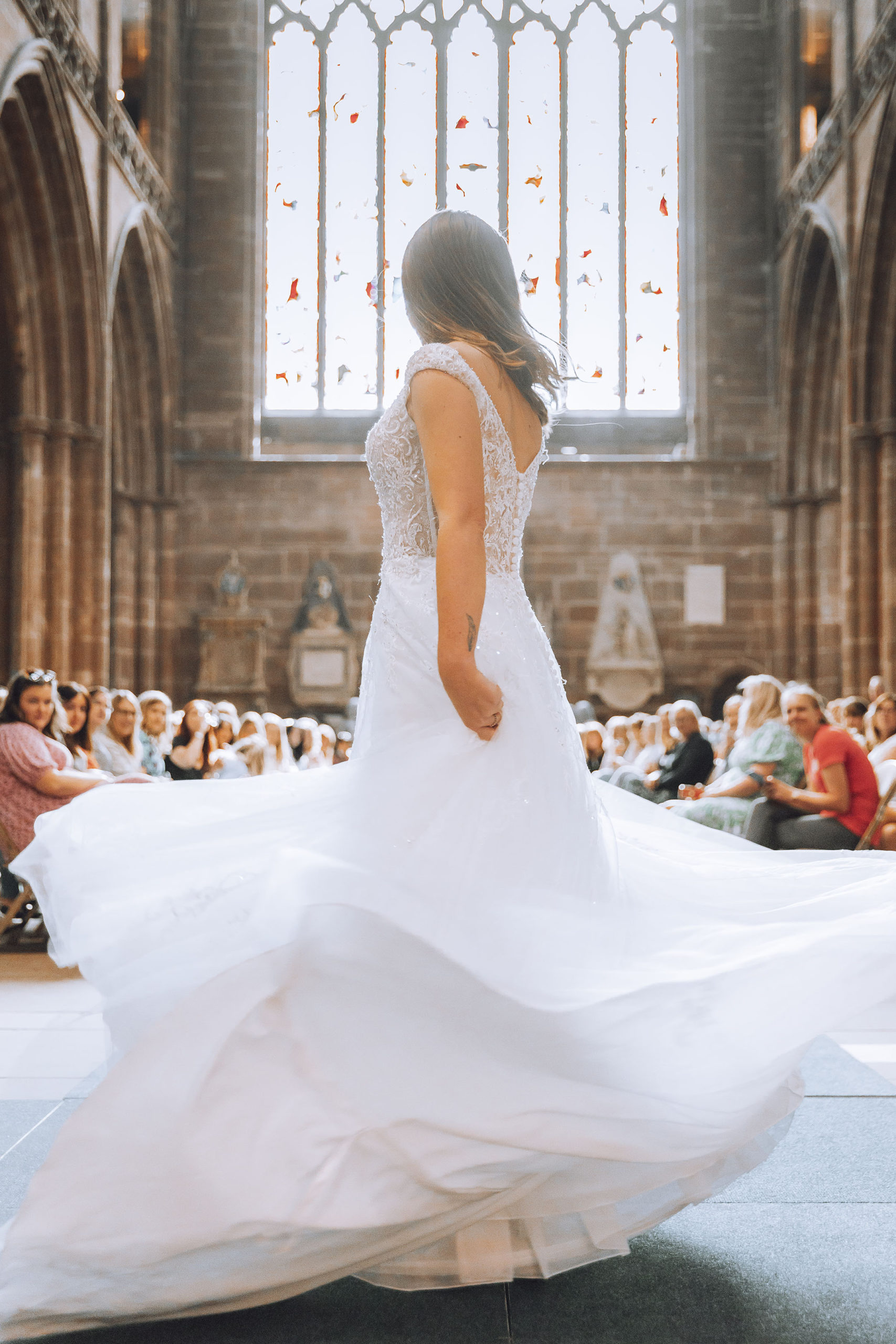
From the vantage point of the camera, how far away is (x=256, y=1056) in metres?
1.70

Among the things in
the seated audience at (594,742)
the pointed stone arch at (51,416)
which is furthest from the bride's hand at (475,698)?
the pointed stone arch at (51,416)

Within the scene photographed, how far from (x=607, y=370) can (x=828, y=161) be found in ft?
12.7

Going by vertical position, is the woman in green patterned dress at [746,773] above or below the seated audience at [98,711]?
below

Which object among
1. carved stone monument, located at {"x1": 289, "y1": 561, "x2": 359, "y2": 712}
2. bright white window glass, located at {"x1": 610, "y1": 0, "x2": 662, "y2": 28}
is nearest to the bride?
carved stone monument, located at {"x1": 289, "y1": 561, "x2": 359, "y2": 712}

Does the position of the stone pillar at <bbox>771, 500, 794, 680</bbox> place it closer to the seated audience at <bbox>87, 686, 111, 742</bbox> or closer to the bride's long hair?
the seated audience at <bbox>87, 686, 111, 742</bbox>

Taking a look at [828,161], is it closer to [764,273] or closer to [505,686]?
[764,273]

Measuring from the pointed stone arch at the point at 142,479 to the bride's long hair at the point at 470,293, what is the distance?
1445 cm

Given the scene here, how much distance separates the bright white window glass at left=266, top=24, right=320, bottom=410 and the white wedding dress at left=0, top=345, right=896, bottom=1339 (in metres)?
15.9

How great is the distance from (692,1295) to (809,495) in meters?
15.6

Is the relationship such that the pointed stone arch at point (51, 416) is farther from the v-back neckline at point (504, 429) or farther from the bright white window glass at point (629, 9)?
the v-back neckline at point (504, 429)

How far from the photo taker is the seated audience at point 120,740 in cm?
699

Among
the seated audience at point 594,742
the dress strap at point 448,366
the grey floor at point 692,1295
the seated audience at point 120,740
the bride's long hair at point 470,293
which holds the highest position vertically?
the bride's long hair at point 470,293

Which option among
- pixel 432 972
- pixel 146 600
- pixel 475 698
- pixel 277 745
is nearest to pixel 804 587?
pixel 146 600

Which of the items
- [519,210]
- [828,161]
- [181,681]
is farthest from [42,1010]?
[519,210]
